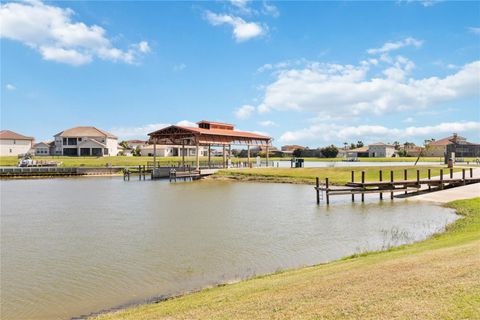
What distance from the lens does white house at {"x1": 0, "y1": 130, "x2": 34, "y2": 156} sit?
10362cm

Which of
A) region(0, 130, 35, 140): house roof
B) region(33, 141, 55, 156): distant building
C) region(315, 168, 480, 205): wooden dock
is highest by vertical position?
region(0, 130, 35, 140): house roof

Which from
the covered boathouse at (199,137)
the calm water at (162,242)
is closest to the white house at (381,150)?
the covered boathouse at (199,137)


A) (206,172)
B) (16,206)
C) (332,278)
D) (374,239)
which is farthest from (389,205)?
(206,172)

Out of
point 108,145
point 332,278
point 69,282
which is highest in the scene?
point 108,145

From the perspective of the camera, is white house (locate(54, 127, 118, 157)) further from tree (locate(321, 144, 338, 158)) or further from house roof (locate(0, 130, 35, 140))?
tree (locate(321, 144, 338, 158))

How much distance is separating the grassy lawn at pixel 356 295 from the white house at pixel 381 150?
137 metres

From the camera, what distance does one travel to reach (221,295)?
8.79 m

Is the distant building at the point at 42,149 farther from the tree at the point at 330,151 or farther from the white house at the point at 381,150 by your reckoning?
the white house at the point at 381,150

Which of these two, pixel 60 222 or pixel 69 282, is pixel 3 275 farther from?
pixel 60 222

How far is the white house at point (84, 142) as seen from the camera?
100500 millimetres

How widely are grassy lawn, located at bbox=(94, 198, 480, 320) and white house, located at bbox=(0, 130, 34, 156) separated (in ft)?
365

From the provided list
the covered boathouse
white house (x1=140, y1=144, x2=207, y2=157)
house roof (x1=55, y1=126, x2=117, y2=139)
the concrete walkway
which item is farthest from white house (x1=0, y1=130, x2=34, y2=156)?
the concrete walkway

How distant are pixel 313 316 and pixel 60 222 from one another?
18.7 meters

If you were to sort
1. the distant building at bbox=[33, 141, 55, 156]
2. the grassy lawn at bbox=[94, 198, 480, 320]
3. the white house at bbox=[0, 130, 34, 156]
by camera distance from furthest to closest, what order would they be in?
the distant building at bbox=[33, 141, 55, 156], the white house at bbox=[0, 130, 34, 156], the grassy lawn at bbox=[94, 198, 480, 320]
